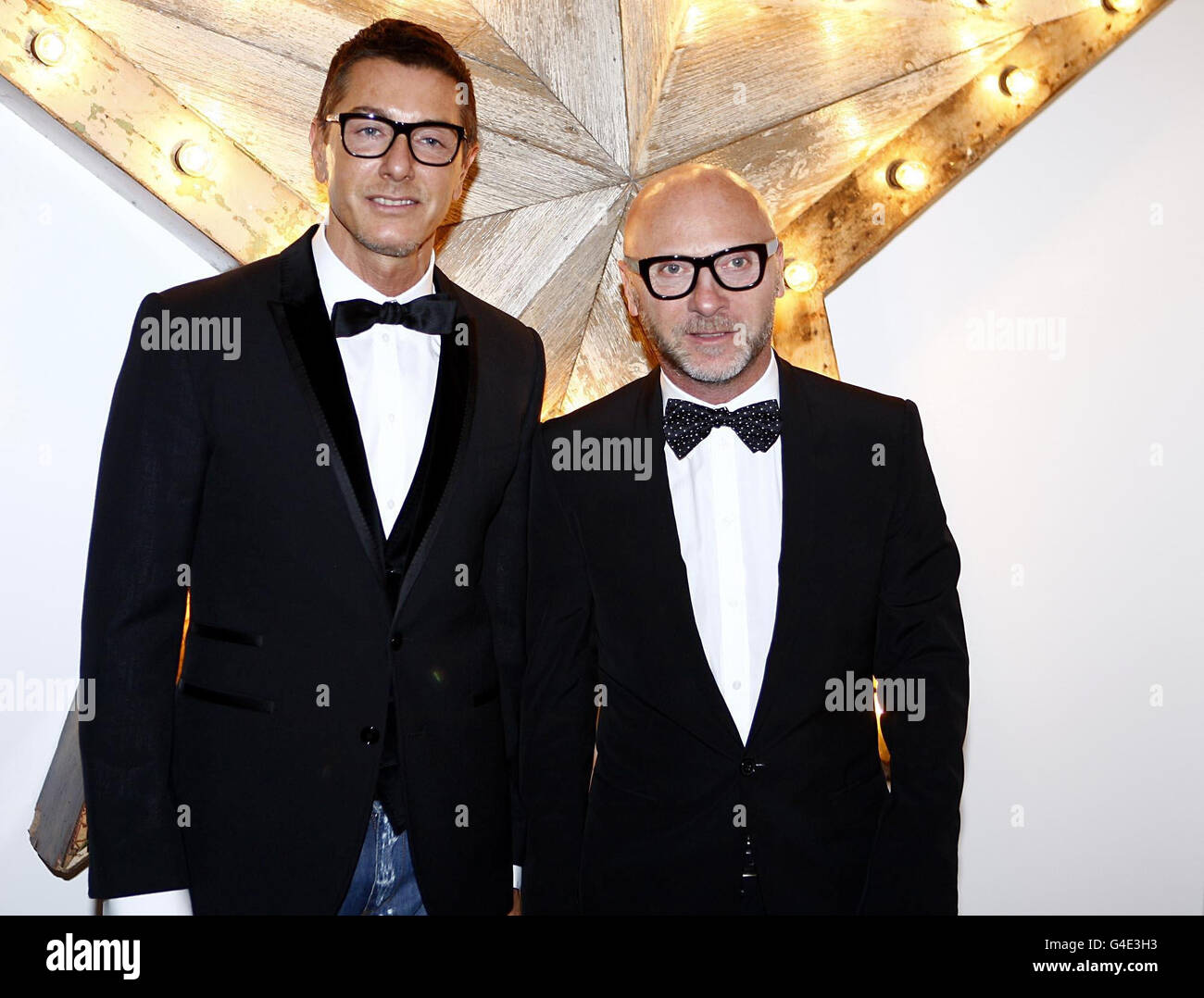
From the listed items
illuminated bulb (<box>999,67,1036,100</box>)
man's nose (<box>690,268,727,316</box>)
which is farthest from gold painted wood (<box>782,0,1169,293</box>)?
man's nose (<box>690,268,727,316</box>)

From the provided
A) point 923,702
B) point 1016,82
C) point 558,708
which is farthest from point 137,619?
point 1016,82

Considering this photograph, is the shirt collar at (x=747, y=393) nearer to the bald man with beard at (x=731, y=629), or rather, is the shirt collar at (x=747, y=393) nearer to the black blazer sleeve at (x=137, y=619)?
the bald man with beard at (x=731, y=629)

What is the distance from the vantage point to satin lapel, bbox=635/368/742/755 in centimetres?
192

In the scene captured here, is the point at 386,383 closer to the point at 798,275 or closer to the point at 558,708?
the point at 558,708

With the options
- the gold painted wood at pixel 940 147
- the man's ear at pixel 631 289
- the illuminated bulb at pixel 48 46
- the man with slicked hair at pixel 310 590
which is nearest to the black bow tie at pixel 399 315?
the man with slicked hair at pixel 310 590

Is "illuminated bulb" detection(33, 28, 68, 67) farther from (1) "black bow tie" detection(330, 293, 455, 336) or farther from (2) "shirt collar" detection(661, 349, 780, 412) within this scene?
(2) "shirt collar" detection(661, 349, 780, 412)

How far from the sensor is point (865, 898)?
6.34ft

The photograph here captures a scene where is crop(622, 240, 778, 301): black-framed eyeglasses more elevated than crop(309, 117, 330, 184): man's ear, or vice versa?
crop(309, 117, 330, 184): man's ear

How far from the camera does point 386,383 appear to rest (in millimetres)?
1943

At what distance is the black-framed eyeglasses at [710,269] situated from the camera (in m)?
2.06

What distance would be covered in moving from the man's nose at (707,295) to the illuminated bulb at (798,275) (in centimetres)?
54

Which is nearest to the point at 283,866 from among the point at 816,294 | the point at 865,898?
the point at 865,898

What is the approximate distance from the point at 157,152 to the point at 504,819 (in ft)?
4.66

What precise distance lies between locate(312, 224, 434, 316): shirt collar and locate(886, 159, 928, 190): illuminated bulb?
45.2 inches
